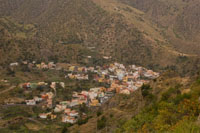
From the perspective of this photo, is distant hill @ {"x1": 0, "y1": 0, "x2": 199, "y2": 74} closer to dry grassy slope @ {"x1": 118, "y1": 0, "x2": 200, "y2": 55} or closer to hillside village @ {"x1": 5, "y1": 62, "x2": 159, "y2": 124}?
dry grassy slope @ {"x1": 118, "y1": 0, "x2": 200, "y2": 55}

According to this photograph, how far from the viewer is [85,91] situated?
2479 inches

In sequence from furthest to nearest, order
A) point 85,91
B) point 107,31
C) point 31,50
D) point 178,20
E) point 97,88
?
point 178,20 → point 107,31 → point 31,50 → point 97,88 → point 85,91

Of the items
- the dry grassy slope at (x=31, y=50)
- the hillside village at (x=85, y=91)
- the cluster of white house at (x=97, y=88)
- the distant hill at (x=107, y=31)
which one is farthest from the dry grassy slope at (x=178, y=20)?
the dry grassy slope at (x=31, y=50)

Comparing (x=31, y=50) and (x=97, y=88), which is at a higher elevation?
(x=31, y=50)

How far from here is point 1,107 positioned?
46.5 metres

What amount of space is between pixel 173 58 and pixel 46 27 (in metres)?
67.1

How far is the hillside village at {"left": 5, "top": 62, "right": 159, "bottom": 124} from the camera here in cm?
5122

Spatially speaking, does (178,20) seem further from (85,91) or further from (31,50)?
(85,91)

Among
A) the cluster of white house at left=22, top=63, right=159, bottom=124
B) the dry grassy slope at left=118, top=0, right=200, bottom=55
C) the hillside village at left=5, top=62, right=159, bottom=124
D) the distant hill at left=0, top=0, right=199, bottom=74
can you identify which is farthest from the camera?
the dry grassy slope at left=118, top=0, right=200, bottom=55

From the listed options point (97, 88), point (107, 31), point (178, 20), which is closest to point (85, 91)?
point (97, 88)

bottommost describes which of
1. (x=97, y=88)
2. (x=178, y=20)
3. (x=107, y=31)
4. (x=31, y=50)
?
(x=97, y=88)

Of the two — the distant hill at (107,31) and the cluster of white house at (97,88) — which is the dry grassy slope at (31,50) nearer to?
the distant hill at (107,31)

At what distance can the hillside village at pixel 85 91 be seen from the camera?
5122cm

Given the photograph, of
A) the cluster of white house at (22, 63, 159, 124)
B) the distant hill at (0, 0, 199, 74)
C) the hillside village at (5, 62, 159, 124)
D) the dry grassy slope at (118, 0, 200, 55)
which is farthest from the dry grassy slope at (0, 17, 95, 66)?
the dry grassy slope at (118, 0, 200, 55)
